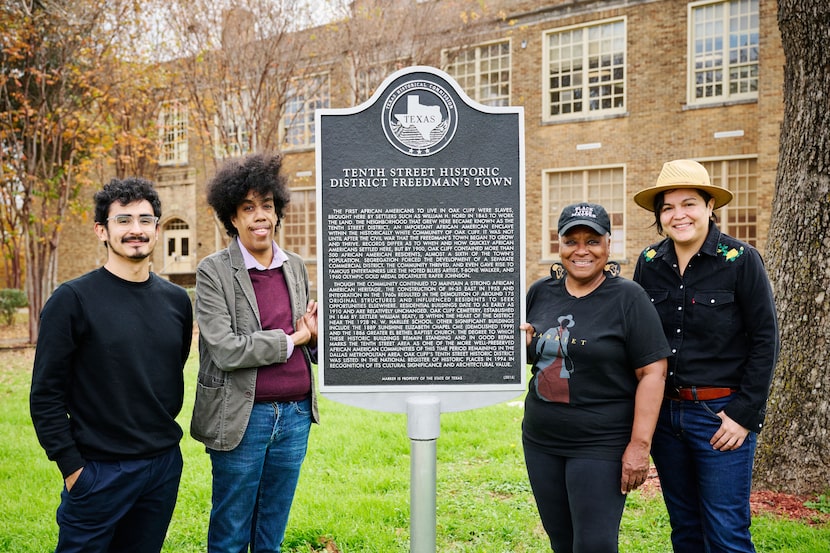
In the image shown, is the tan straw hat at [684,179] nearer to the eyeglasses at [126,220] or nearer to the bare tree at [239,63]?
the eyeglasses at [126,220]

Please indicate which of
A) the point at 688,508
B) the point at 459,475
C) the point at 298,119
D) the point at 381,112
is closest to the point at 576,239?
the point at 381,112

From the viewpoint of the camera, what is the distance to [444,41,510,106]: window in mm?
21844

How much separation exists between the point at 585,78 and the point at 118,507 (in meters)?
20.0

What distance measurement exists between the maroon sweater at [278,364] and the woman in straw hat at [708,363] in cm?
182

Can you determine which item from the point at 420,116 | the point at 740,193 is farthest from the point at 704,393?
the point at 740,193

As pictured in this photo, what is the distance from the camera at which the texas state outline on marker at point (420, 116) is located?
3.58m

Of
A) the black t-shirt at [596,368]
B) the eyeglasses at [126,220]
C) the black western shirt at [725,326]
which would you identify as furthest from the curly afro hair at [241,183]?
the black western shirt at [725,326]

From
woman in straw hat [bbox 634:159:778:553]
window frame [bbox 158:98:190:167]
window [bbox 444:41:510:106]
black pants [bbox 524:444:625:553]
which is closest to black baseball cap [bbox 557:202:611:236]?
woman in straw hat [bbox 634:159:778:553]

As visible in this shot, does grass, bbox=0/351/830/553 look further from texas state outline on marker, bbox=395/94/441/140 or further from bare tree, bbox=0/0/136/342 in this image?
bare tree, bbox=0/0/136/342

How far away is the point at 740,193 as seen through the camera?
18859 millimetres

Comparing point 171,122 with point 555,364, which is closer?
point 555,364

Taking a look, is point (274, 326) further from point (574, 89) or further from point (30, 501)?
point (574, 89)

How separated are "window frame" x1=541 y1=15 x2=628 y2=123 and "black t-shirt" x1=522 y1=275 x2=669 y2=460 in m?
18.0

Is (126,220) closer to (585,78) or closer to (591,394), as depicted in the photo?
(591,394)
